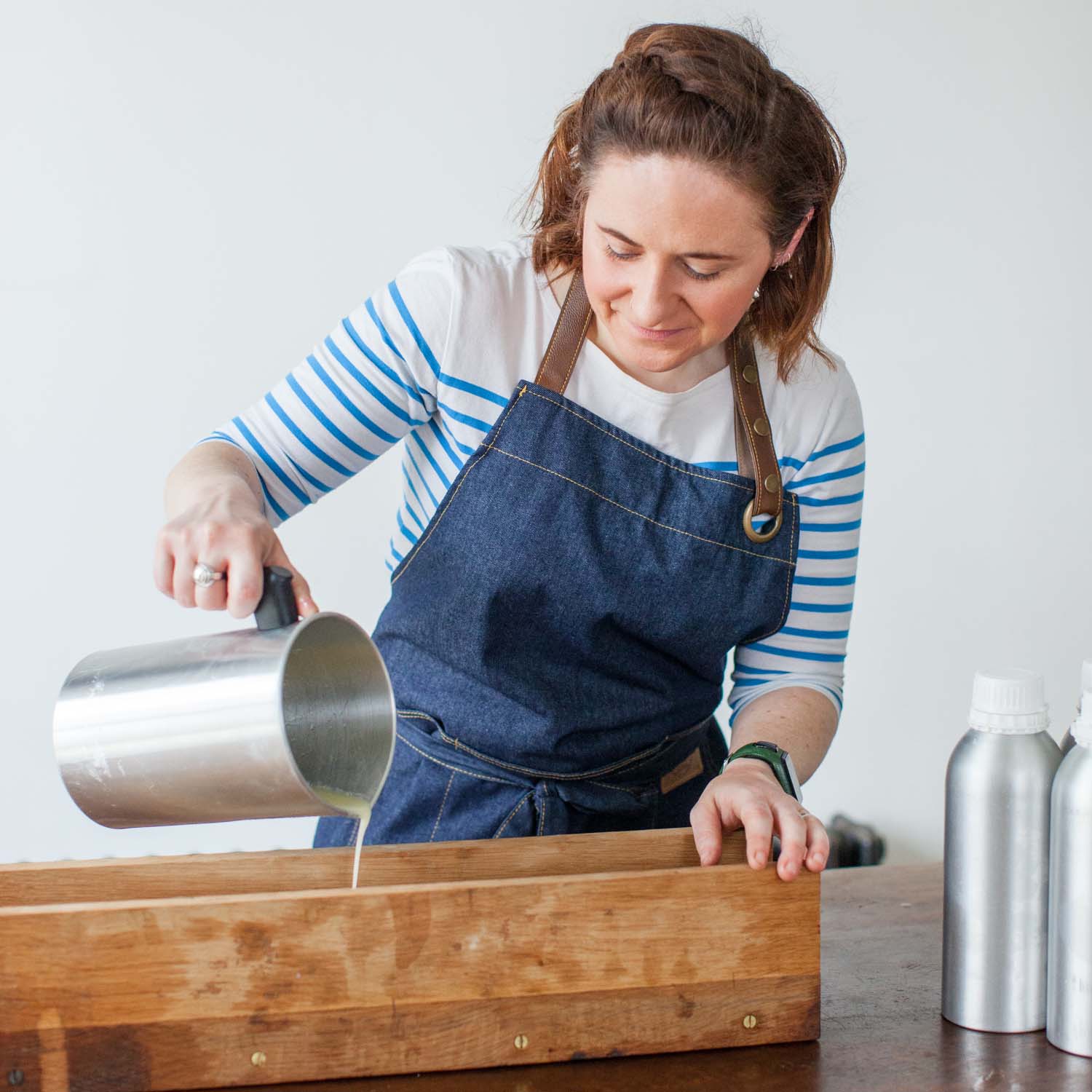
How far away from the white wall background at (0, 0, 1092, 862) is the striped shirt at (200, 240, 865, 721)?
1.07 metres

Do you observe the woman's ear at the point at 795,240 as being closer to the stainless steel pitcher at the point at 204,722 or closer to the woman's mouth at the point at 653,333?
the woman's mouth at the point at 653,333

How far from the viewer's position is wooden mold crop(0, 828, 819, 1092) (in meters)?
0.92

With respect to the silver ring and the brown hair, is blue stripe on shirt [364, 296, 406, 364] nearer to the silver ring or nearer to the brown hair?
the brown hair

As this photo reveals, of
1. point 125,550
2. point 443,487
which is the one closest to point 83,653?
point 125,550

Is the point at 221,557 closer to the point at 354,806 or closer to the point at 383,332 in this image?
the point at 354,806

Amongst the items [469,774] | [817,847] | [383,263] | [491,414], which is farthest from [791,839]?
[383,263]

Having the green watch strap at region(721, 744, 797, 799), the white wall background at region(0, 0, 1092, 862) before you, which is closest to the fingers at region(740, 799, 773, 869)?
the green watch strap at region(721, 744, 797, 799)

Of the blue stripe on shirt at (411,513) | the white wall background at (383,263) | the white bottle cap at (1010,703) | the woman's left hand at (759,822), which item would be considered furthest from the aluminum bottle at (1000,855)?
the white wall background at (383,263)

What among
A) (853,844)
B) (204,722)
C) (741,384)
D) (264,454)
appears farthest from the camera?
(853,844)

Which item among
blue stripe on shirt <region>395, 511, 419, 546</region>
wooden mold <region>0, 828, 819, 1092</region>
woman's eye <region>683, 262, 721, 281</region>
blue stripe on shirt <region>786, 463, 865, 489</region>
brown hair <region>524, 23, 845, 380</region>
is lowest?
wooden mold <region>0, 828, 819, 1092</region>

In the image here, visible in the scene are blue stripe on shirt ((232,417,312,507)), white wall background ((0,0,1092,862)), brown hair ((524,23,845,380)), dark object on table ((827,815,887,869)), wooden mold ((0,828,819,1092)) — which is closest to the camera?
wooden mold ((0,828,819,1092))

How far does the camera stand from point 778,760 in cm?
124

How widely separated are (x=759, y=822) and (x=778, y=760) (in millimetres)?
171

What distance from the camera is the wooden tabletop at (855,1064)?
3.18ft
